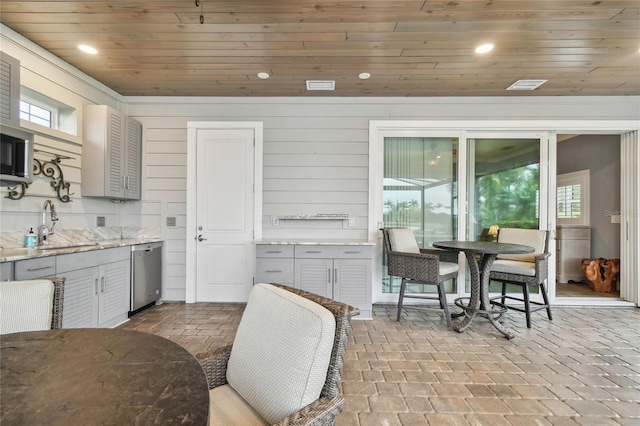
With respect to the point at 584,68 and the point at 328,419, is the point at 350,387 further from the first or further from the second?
the point at 584,68

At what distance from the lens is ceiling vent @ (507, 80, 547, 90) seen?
3.50 meters

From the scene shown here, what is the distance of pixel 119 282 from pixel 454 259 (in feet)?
12.9

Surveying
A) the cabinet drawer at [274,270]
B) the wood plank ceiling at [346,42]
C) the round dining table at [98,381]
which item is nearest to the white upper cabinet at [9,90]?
the wood plank ceiling at [346,42]

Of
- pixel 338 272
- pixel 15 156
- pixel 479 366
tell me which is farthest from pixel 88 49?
pixel 479 366

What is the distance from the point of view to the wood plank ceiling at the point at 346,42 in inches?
91.4

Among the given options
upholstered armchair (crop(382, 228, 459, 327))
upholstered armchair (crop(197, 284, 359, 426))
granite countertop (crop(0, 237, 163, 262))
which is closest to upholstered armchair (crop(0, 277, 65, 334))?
upholstered armchair (crop(197, 284, 359, 426))

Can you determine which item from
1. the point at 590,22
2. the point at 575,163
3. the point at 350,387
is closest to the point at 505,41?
the point at 590,22

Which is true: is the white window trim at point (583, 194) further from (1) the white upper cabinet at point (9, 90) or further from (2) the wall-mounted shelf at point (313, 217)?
(1) the white upper cabinet at point (9, 90)

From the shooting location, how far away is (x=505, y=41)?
8.94ft

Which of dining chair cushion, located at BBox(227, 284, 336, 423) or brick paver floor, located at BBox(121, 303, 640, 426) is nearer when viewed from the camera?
dining chair cushion, located at BBox(227, 284, 336, 423)

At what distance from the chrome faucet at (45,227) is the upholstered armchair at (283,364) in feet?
9.16

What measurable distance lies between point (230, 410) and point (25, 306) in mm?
994

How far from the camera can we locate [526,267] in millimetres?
3223

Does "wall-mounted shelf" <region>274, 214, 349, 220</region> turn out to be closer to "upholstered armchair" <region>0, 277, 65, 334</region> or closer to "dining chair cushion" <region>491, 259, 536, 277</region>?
"dining chair cushion" <region>491, 259, 536, 277</region>
